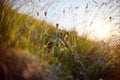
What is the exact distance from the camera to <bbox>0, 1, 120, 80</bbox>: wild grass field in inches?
76.5

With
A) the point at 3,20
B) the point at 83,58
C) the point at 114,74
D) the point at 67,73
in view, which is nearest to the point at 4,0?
the point at 3,20

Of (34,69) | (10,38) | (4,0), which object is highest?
(4,0)

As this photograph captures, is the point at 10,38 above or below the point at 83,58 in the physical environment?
above

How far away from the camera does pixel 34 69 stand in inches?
55.1

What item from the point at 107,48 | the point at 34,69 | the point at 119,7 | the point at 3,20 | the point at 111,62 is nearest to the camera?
A: the point at 34,69

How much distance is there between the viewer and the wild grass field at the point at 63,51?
1943mm

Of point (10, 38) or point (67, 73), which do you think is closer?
point (10, 38)

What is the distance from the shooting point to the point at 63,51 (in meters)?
2.68

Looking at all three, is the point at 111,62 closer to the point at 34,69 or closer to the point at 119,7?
the point at 119,7

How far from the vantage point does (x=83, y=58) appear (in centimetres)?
270

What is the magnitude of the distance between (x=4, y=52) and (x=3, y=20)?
0.67 m

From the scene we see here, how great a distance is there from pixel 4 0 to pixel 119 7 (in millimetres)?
1939

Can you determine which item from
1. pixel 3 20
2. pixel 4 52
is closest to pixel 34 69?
pixel 4 52

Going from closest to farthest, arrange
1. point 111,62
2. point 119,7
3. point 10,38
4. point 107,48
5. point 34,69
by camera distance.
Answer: point 34,69 → point 10,38 → point 111,62 → point 107,48 → point 119,7
